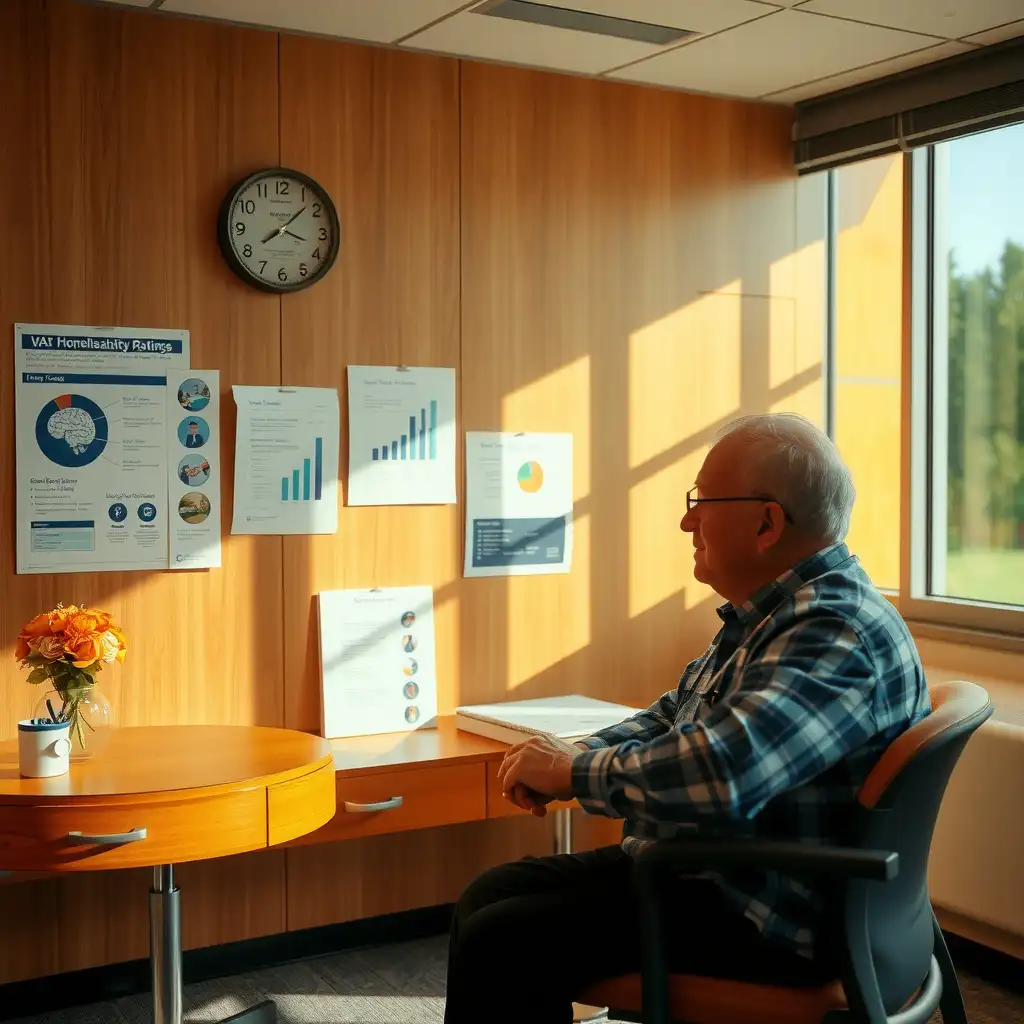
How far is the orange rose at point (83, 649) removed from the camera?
277cm

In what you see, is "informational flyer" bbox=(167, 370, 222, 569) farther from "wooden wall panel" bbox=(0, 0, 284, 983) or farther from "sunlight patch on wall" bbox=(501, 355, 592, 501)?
"sunlight patch on wall" bbox=(501, 355, 592, 501)

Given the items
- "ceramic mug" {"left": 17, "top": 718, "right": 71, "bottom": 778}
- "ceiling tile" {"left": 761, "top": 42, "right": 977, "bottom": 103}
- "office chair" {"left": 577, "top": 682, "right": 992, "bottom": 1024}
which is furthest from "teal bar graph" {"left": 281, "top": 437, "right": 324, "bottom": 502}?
"ceiling tile" {"left": 761, "top": 42, "right": 977, "bottom": 103}

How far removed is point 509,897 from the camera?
2271 millimetres

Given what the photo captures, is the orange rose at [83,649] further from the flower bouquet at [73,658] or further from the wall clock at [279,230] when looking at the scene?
the wall clock at [279,230]

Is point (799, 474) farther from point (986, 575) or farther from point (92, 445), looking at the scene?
point (986, 575)

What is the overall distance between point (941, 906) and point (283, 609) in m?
2.01

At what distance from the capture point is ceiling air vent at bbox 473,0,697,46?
11.0 ft

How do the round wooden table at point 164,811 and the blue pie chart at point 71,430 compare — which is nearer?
the round wooden table at point 164,811

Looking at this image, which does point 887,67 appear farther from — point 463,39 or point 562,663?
point 562,663

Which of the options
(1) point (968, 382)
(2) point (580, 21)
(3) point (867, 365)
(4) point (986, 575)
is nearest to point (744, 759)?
(2) point (580, 21)

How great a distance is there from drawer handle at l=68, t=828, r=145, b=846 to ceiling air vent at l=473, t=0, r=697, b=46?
2164 mm

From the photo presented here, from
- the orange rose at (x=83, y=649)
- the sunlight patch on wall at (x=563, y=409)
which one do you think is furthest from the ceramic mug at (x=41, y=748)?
the sunlight patch on wall at (x=563, y=409)

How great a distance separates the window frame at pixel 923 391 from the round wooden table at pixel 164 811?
2.20 metres

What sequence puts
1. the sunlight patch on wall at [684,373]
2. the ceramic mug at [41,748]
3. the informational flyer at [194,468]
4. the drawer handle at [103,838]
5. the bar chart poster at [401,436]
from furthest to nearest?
the sunlight patch on wall at [684,373]
the bar chart poster at [401,436]
the informational flyer at [194,468]
the ceramic mug at [41,748]
the drawer handle at [103,838]
